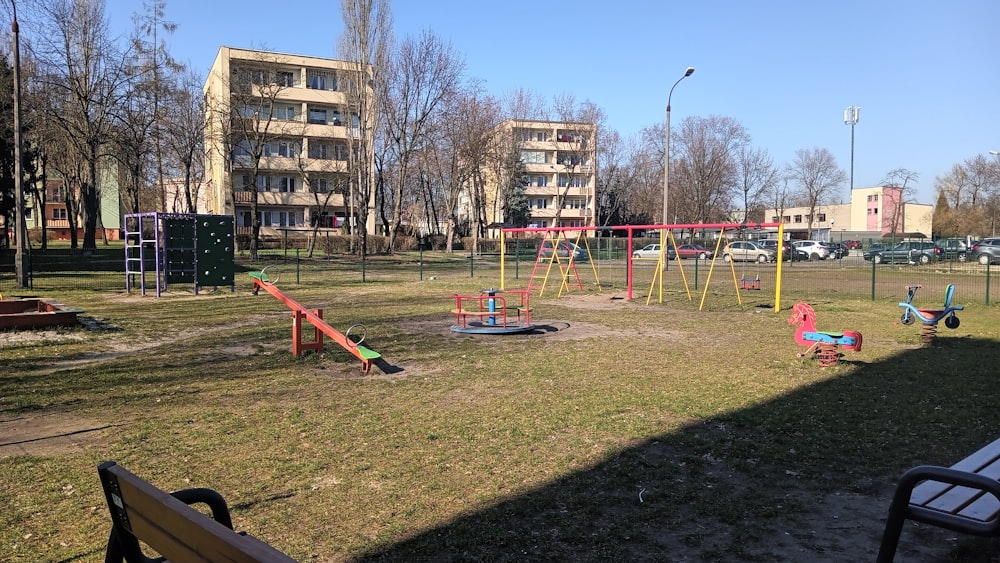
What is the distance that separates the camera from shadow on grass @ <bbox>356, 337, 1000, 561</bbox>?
410 centimetres

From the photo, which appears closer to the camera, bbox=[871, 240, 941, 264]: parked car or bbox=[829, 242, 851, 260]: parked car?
bbox=[871, 240, 941, 264]: parked car

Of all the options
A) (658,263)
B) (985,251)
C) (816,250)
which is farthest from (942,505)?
(816,250)

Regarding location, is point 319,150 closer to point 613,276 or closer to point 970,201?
point 613,276

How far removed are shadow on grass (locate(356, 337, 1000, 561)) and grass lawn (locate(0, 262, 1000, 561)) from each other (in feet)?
0.07

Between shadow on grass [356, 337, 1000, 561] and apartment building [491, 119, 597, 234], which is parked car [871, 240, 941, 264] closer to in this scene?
apartment building [491, 119, 597, 234]

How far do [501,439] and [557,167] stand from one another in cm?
7593

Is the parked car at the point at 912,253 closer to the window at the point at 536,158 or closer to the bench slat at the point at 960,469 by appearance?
the bench slat at the point at 960,469

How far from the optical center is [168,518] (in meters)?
2.26

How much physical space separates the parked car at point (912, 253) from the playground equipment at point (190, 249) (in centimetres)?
3314

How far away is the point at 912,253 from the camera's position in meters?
39.3

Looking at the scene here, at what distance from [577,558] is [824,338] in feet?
24.4

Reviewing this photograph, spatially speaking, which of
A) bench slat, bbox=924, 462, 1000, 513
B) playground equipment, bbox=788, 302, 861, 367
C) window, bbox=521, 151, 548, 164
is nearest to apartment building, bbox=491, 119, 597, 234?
window, bbox=521, 151, 548, 164

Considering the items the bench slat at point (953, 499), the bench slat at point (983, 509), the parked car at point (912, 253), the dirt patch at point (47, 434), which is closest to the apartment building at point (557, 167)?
the parked car at point (912, 253)

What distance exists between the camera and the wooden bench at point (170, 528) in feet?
6.57
